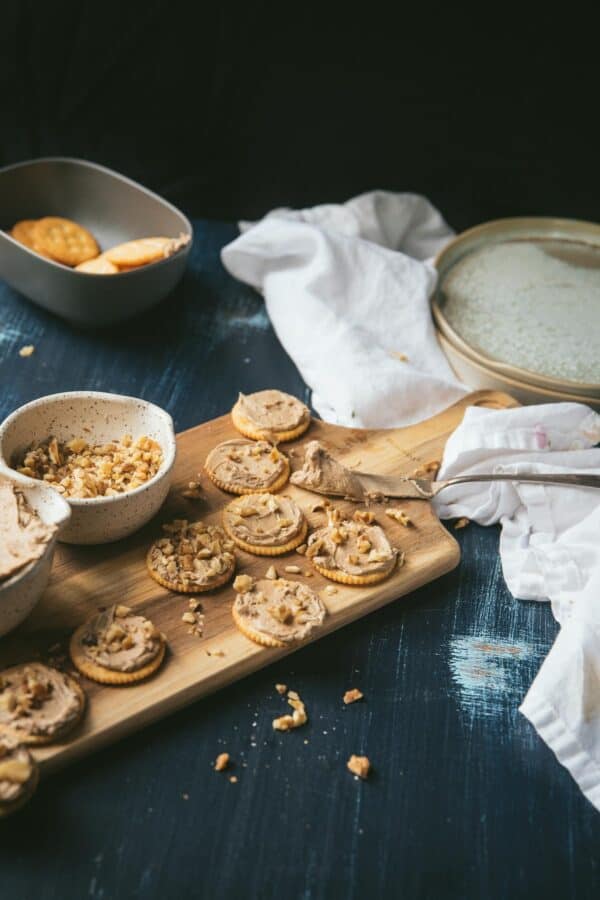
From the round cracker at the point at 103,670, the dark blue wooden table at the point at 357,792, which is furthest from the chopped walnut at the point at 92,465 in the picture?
the dark blue wooden table at the point at 357,792

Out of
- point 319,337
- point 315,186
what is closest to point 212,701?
point 319,337

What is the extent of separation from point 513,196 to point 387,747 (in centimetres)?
155

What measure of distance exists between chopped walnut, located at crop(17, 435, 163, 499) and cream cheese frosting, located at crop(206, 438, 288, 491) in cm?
13

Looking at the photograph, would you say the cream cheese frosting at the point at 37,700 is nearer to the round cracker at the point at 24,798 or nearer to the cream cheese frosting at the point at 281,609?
the round cracker at the point at 24,798

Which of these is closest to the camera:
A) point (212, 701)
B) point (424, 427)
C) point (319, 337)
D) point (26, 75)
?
point (212, 701)

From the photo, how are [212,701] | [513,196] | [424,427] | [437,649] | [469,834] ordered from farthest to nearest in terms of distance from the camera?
[513,196] → [424,427] → [437,649] → [212,701] → [469,834]

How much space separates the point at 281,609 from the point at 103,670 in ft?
0.84

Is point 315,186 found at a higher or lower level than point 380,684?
higher

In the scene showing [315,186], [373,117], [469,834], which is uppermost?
[373,117]

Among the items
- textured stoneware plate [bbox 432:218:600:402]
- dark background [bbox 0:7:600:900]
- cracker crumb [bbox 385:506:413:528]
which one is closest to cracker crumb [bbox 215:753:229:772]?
dark background [bbox 0:7:600:900]

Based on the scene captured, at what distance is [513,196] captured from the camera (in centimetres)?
239

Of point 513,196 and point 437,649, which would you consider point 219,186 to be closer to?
point 513,196

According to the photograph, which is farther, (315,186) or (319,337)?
(315,186)

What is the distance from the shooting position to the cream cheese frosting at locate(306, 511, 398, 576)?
144 centimetres
